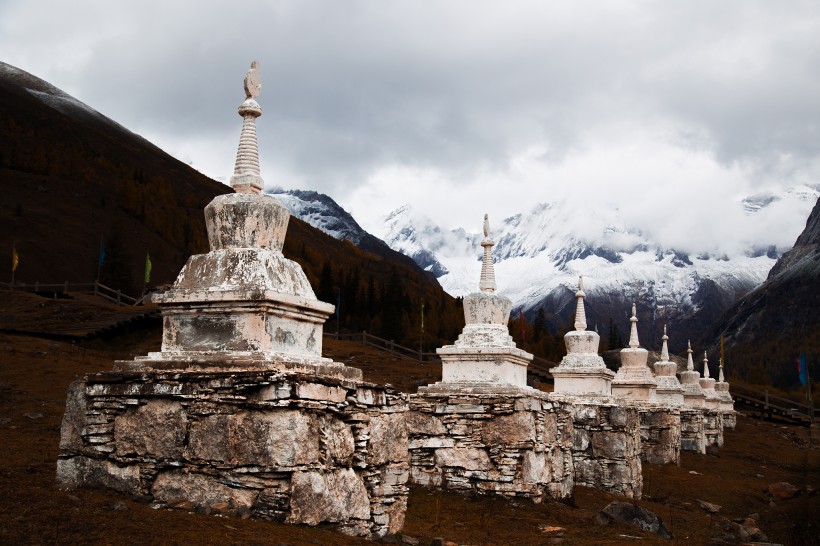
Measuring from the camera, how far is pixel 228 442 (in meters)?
8.13

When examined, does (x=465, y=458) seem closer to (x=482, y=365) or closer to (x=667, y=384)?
(x=482, y=365)

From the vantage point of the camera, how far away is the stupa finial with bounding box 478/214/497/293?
654 inches

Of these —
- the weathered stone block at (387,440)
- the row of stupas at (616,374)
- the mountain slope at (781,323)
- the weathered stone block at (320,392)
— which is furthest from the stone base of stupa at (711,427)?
the mountain slope at (781,323)

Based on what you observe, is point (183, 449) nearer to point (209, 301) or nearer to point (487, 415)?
point (209, 301)

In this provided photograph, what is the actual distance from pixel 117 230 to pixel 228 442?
90.8m

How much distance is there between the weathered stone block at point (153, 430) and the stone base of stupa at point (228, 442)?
0.03 feet

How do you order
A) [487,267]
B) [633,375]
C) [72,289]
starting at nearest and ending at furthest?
[487,267] → [633,375] → [72,289]

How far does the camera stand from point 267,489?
804 centimetres

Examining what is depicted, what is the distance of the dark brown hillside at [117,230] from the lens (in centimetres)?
7631

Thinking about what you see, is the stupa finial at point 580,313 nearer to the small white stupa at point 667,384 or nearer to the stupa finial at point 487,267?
the stupa finial at point 487,267

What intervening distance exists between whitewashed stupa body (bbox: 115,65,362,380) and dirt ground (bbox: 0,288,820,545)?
5.53ft

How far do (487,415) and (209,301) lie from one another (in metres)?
7.47

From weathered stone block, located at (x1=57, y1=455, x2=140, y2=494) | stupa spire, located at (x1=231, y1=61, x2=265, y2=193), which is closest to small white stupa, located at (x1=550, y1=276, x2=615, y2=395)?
stupa spire, located at (x1=231, y1=61, x2=265, y2=193)

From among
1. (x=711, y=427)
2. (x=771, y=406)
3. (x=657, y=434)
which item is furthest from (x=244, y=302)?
(x=771, y=406)
